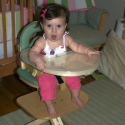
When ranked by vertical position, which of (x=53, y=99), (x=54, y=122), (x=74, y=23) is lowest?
(x=54, y=122)

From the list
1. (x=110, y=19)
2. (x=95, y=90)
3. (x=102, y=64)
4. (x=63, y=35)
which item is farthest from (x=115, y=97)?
(x=110, y=19)

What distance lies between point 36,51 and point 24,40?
0.25m

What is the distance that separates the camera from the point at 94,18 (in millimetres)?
2578

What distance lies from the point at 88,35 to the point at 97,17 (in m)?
0.27

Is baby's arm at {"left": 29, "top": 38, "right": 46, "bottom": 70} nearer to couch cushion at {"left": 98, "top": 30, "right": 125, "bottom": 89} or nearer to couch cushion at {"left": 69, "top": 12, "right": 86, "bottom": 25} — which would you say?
couch cushion at {"left": 98, "top": 30, "right": 125, "bottom": 89}

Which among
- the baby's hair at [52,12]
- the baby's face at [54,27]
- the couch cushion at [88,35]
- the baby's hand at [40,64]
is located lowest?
the couch cushion at [88,35]

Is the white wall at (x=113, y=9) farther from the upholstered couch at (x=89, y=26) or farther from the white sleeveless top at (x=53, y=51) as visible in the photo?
the white sleeveless top at (x=53, y=51)

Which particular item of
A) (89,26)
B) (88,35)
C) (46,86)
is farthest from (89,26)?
(46,86)

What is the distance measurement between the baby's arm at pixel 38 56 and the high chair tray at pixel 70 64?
0.09 ft

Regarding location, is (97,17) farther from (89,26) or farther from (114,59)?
(114,59)

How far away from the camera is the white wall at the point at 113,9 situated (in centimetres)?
289

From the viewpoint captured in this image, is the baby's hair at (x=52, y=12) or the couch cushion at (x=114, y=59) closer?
the baby's hair at (x=52, y=12)

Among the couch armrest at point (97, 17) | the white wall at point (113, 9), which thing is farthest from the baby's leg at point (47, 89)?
the white wall at point (113, 9)

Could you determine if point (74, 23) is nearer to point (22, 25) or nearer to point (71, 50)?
point (22, 25)
